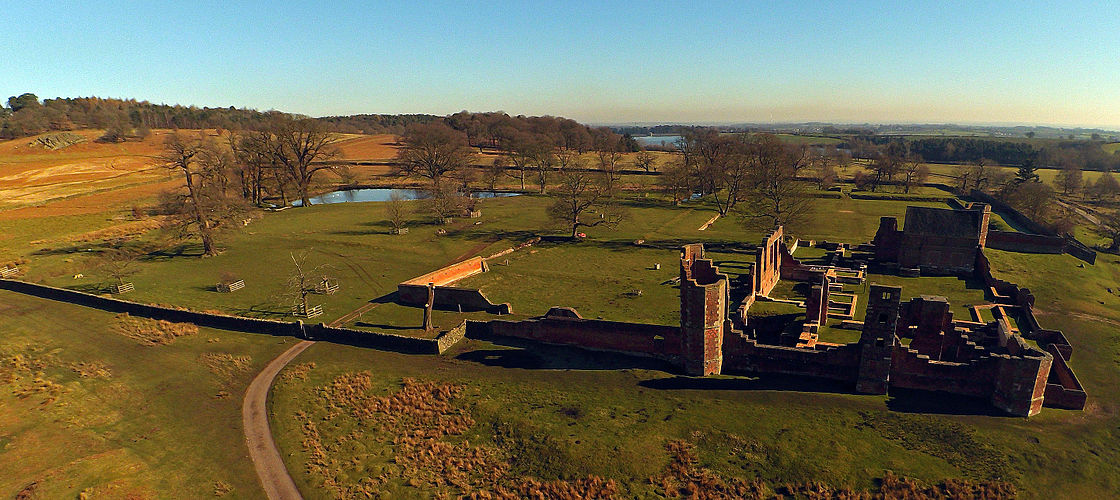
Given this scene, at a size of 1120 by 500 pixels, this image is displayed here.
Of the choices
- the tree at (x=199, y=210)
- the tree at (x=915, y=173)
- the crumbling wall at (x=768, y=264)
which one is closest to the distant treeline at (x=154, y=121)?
the tree at (x=199, y=210)

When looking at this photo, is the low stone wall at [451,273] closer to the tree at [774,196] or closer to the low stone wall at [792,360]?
the low stone wall at [792,360]

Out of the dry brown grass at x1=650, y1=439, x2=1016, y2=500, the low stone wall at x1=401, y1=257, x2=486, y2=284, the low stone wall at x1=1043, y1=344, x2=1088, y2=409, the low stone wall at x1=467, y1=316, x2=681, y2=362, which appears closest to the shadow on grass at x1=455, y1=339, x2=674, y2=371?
the low stone wall at x1=467, y1=316, x2=681, y2=362

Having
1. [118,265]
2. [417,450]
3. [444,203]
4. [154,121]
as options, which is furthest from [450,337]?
[154,121]

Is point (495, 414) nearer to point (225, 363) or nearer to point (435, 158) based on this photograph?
point (225, 363)

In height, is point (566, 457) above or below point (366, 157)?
below

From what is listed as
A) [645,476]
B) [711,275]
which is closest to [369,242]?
[711,275]

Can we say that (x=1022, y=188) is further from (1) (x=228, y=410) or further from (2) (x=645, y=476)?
(1) (x=228, y=410)
